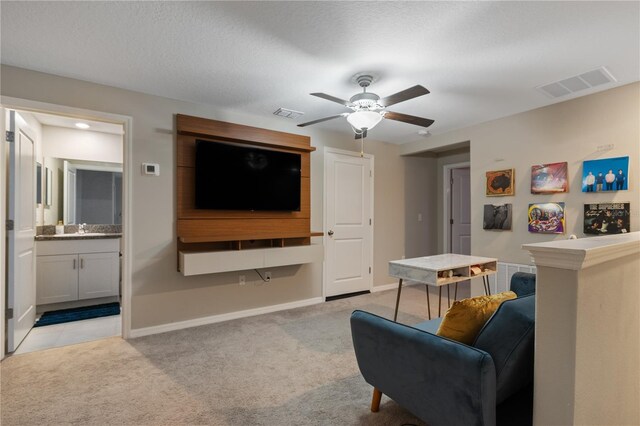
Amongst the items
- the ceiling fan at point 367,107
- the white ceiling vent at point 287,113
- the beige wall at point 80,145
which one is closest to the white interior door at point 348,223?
the white ceiling vent at point 287,113

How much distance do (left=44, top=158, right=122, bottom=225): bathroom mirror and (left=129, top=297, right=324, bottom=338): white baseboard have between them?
88.7 inches

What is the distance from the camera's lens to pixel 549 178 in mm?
3457

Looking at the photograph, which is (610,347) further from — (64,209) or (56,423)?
(64,209)

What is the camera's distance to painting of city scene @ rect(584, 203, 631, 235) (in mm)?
2936

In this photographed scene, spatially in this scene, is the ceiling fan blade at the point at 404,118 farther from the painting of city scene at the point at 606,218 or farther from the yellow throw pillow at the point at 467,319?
the painting of city scene at the point at 606,218

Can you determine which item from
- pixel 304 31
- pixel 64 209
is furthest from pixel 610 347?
pixel 64 209

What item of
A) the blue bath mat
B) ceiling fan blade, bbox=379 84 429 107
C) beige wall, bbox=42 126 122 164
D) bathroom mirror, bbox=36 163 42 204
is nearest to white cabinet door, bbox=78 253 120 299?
the blue bath mat

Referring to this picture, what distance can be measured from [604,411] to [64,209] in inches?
226

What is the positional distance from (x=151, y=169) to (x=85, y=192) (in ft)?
7.24

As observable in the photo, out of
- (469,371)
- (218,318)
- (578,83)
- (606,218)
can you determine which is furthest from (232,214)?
(606,218)

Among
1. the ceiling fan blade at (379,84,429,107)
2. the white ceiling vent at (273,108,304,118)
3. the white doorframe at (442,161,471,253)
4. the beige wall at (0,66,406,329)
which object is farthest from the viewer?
the white doorframe at (442,161,471,253)

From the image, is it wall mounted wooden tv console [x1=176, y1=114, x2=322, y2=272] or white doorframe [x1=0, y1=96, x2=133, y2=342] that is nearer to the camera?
white doorframe [x1=0, y1=96, x2=133, y2=342]

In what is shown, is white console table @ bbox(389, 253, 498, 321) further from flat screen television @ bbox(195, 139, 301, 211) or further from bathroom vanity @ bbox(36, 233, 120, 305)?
bathroom vanity @ bbox(36, 233, 120, 305)

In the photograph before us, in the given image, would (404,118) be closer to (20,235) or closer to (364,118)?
(364,118)
